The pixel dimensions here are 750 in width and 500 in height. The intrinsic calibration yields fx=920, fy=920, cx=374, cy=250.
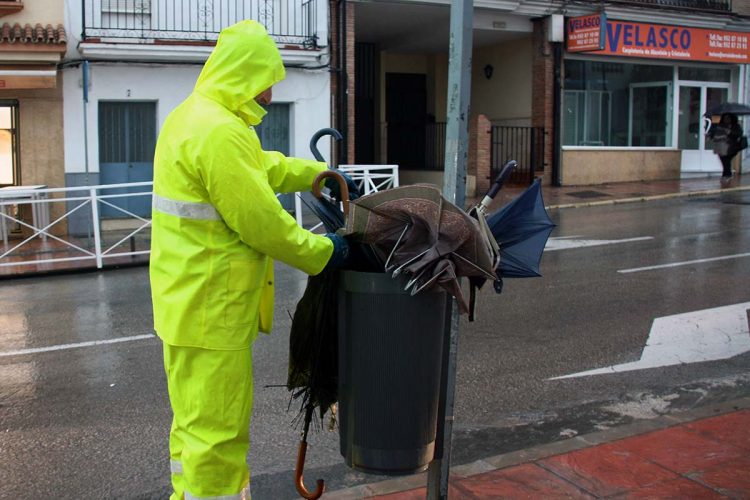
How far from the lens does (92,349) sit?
7.46 metres

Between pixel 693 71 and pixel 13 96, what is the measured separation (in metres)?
17.0

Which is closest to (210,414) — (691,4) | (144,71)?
(144,71)

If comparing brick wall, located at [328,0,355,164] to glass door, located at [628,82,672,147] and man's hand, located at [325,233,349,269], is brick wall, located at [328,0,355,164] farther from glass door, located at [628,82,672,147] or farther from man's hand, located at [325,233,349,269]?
man's hand, located at [325,233,349,269]

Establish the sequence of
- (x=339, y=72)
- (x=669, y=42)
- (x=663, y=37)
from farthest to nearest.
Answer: (x=669, y=42), (x=663, y=37), (x=339, y=72)

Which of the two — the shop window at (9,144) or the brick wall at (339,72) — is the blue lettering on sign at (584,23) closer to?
the brick wall at (339,72)

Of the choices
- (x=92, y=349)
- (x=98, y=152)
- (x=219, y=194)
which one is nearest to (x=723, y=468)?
(x=219, y=194)

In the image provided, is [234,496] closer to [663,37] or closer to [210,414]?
[210,414]

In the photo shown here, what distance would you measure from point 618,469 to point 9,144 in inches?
546

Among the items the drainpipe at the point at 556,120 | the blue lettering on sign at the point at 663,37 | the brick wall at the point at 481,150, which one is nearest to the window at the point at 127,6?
the brick wall at the point at 481,150

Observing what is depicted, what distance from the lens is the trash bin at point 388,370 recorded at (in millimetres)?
3396

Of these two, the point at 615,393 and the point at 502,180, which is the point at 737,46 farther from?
the point at 502,180

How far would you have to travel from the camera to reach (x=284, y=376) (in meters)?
6.55

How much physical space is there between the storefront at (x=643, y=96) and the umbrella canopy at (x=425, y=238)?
18715mm

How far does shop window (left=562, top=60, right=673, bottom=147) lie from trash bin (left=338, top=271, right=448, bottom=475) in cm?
1962
